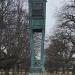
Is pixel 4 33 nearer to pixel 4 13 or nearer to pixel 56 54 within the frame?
pixel 4 13

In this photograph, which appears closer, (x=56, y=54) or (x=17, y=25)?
(x=17, y=25)

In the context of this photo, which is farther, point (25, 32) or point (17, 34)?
point (25, 32)

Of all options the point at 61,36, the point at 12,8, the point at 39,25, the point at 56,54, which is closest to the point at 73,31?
the point at 61,36

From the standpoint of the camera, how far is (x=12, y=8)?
32625 mm

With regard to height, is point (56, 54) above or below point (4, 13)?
→ below

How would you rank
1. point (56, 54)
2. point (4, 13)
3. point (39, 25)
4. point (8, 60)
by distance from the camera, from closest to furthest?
point (39, 25) < point (4, 13) < point (8, 60) < point (56, 54)

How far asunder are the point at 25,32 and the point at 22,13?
2.25m

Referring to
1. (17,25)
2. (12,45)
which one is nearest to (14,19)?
(17,25)

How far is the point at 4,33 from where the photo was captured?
105ft

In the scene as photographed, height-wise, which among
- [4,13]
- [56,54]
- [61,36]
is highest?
[4,13]

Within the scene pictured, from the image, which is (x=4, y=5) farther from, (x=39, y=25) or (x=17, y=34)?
(x=39, y=25)

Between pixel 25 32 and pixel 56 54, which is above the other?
pixel 25 32

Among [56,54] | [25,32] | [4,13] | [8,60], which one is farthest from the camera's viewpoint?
[56,54]

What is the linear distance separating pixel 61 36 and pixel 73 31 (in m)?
2.03
